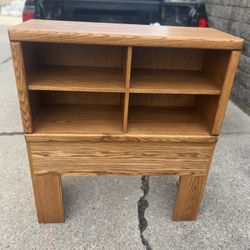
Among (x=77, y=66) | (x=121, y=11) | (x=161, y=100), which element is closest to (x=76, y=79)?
(x=77, y=66)

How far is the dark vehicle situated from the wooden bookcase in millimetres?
1530

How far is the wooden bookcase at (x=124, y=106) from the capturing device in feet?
4.33

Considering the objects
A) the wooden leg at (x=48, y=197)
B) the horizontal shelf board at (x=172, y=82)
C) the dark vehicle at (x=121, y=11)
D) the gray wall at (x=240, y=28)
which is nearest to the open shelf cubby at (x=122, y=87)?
the horizontal shelf board at (x=172, y=82)

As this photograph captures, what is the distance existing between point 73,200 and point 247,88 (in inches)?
96.1

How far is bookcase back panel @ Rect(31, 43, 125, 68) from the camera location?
1.54 m

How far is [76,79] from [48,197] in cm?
71

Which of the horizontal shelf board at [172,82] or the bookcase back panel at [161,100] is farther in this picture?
the bookcase back panel at [161,100]

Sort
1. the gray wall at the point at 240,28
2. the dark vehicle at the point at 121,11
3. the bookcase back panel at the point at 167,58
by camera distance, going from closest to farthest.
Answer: the bookcase back panel at the point at 167,58, the dark vehicle at the point at 121,11, the gray wall at the point at 240,28

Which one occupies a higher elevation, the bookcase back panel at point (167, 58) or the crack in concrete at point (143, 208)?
the bookcase back panel at point (167, 58)

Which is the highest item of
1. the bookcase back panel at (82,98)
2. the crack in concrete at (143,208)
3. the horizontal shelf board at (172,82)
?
the horizontal shelf board at (172,82)

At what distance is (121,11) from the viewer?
117 inches

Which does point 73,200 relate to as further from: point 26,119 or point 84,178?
point 26,119

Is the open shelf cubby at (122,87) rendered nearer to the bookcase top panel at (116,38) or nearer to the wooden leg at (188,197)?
the bookcase top panel at (116,38)

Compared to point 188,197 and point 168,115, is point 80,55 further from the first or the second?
point 188,197
